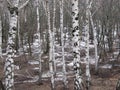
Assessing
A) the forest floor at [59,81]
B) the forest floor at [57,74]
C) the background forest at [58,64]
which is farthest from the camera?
the forest floor at [57,74]

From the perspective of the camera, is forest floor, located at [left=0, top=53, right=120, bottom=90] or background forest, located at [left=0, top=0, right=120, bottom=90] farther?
forest floor, located at [left=0, top=53, right=120, bottom=90]

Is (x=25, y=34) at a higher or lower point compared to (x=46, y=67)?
higher

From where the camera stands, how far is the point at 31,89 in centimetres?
2336

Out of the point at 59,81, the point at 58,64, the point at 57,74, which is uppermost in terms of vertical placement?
the point at 58,64

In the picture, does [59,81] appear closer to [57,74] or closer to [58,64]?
[57,74]

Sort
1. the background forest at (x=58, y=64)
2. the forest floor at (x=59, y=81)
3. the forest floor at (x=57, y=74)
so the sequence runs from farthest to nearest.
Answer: the forest floor at (x=57, y=74)
the forest floor at (x=59, y=81)
the background forest at (x=58, y=64)

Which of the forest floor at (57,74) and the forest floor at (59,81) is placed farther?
the forest floor at (57,74)

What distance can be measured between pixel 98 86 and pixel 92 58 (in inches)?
499

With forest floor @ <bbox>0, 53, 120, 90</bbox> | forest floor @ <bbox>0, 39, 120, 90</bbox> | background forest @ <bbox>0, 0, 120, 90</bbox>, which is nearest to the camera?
background forest @ <bbox>0, 0, 120, 90</bbox>

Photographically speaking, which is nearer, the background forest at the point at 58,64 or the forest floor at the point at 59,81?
the background forest at the point at 58,64

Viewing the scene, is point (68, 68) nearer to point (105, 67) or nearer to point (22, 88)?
point (105, 67)

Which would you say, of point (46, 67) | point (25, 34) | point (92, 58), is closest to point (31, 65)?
point (46, 67)

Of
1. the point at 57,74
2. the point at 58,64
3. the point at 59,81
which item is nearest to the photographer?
the point at 59,81

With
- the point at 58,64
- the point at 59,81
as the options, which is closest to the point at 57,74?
the point at 59,81
